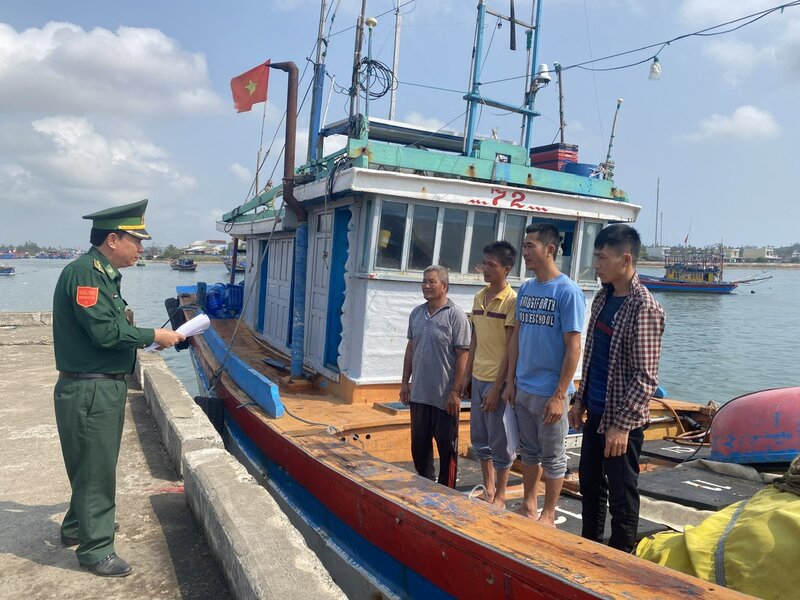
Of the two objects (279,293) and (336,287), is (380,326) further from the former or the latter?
(279,293)

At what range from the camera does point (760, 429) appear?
4.16 metres

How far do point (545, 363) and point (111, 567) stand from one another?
2444 mm

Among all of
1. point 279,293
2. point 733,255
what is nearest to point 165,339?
point 279,293

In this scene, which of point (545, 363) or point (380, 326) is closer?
point (545, 363)

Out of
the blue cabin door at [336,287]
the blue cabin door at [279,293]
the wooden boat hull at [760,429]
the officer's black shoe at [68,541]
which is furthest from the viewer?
the blue cabin door at [279,293]

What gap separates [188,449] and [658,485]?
3.12 meters

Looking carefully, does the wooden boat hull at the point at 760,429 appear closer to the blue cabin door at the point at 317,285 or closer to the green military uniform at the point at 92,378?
the blue cabin door at the point at 317,285

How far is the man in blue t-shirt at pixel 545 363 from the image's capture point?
328cm

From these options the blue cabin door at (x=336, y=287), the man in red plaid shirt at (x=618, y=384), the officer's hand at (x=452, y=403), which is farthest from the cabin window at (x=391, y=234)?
the man in red plaid shirt at (x=618, y=384)

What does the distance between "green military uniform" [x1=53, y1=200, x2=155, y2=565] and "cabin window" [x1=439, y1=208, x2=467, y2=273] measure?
327 centimetres

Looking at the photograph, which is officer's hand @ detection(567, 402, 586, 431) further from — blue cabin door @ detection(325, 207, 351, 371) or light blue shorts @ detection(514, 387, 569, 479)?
blue cabin door @ detection(325, 207, 351, 371)

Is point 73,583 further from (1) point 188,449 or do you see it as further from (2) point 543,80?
(2) point 543,80

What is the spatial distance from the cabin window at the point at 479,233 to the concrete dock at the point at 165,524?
2.91 meters

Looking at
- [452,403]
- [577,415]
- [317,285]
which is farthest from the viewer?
[317,285]
